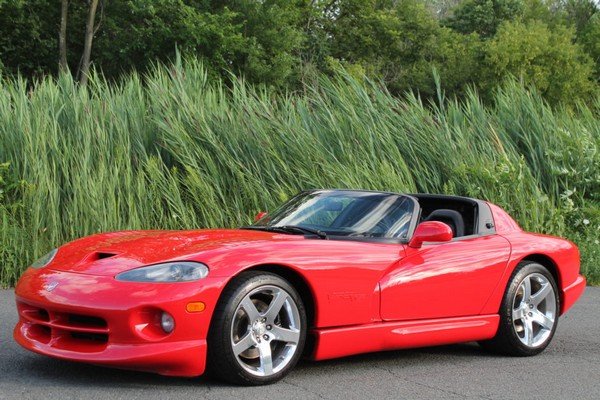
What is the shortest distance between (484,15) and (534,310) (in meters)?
55.3

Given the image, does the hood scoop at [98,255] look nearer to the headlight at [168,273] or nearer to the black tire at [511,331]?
the headlight at [168,273]

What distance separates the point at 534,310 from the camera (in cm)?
677

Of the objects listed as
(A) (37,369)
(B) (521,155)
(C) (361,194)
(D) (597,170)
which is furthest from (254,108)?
(A) (37,369)

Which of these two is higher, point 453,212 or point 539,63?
point 539,63

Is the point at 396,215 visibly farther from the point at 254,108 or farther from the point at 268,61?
the point at 268,61

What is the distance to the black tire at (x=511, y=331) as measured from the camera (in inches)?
257

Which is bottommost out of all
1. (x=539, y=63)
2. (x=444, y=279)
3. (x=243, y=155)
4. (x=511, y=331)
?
(x=511, y=331)

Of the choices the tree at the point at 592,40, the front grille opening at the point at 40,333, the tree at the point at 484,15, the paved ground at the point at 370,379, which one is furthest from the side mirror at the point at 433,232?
the tree at the point at 484,15

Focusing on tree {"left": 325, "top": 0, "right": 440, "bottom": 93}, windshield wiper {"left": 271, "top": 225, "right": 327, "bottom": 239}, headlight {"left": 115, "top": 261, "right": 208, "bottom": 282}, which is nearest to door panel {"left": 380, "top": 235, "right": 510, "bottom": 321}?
windshield wiper {"left": 271, "top": 225, "right": 327, "bottom": 239}

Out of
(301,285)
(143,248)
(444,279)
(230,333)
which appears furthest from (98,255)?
(444,279)

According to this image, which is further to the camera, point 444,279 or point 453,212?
point 453,212

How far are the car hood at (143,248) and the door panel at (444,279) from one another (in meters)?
0.70

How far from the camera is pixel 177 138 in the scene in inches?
458

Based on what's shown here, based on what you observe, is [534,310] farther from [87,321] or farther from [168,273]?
[87,321]
